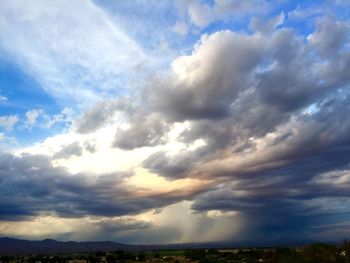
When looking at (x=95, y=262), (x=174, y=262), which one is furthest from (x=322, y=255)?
(x=95, y=262)

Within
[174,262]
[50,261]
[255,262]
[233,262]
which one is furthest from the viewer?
[50,261]

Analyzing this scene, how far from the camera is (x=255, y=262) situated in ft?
384

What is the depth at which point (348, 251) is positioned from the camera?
77375 millimetres

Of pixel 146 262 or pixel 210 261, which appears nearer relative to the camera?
pixel 210 261

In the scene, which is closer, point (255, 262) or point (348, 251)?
point (348, 251)

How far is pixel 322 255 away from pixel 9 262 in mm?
150687

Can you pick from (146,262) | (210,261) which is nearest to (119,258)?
(146,262)

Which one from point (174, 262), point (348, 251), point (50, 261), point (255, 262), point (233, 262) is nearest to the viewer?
point (348, 251)

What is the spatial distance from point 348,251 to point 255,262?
141 ft

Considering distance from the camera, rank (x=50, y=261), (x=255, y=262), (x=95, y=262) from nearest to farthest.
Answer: (x=255, y=262), (x=95, y=262), (x=50, y=261)

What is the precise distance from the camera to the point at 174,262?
492ft

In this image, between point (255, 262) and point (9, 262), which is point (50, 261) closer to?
point (9, 262)

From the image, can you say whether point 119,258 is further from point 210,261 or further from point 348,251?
point 348,251

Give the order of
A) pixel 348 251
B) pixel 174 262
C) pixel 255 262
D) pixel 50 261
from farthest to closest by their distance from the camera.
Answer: pixel 50 261 < pixel 174 262 < pixel 255 262 < pixel 348 251
